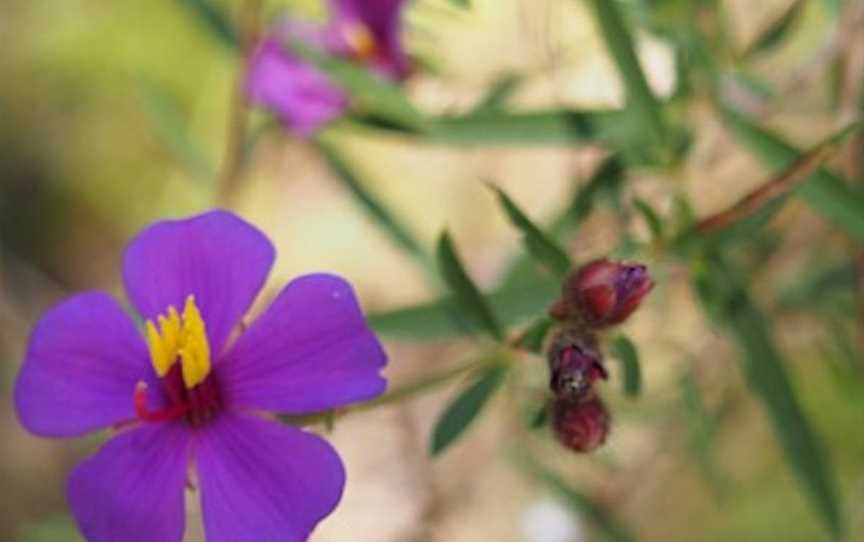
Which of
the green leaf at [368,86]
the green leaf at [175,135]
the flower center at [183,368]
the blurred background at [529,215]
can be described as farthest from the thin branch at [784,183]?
the green leaf at [175,135]

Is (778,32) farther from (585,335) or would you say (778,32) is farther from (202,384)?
(202,384)

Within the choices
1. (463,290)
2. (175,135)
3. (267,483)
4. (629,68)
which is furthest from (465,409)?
(175,135)

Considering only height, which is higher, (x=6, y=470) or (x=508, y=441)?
(x=508, y=441)

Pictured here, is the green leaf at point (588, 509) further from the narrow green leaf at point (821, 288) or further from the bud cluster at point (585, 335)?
the bud cluster at point (585, 335)

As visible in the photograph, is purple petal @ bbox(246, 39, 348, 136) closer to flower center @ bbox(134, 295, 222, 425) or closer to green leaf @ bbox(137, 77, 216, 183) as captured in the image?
green leaf @ bbox(137, 77, 216, 183)

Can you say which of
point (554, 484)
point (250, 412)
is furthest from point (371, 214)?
point (250, 412)

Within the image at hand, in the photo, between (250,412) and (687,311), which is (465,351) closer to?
(687,311)

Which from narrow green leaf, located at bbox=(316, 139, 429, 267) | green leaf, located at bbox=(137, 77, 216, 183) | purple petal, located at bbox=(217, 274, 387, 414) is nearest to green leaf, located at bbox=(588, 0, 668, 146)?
purple petal, located at bbox=(217, 274, 387, 414)
